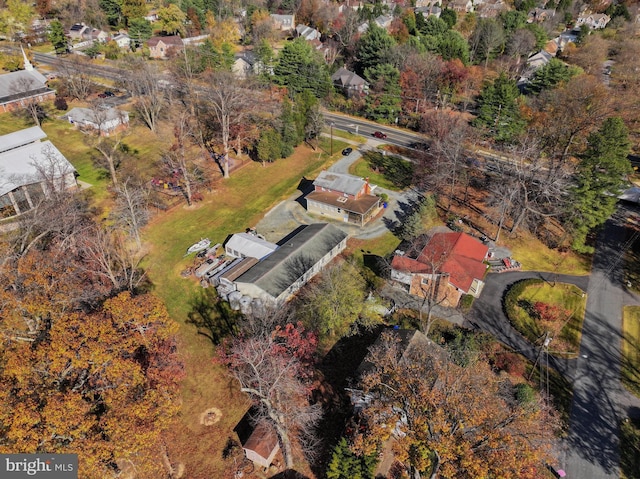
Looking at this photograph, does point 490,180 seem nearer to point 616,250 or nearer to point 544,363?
point 616,250

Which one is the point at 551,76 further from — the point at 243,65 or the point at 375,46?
the point at 243,65

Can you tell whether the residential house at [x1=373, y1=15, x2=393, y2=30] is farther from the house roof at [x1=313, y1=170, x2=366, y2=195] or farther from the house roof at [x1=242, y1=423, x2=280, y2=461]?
the house roof at [x1=242, y1=423, x2=280, y2=461]

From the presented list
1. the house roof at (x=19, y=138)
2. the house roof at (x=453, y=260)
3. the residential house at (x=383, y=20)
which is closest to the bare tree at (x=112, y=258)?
the house roof at (x=19, y=138)

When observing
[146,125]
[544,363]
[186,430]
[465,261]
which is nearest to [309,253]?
[465,261]

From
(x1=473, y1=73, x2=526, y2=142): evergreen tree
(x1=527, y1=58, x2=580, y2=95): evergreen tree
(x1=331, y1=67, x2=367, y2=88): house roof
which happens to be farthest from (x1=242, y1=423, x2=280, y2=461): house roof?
(x1=527, y1=58, x2=580, y2=95): evergreen tree

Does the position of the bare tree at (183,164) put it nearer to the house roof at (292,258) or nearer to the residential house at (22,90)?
the house roof at (292,258)
